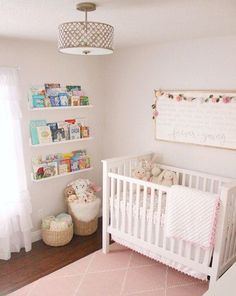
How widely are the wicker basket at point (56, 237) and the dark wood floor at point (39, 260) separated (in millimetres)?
53

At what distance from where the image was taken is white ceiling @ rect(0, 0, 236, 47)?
174cm

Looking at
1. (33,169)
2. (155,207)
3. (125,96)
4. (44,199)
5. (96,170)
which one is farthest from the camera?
(96,170)

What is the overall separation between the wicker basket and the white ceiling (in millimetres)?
2068

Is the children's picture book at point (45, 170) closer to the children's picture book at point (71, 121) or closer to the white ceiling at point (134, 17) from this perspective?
the children's picture book at point (71, 121)

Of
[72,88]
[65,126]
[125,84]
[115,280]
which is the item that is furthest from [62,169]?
[115,280]

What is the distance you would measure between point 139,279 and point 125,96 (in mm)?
2161

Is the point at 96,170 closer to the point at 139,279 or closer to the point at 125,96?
the point at 125,96

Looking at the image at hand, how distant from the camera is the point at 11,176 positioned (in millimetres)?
3053

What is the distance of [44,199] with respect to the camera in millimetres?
3557

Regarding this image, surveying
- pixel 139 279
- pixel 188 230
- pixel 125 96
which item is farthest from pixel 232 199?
pixel 125 96

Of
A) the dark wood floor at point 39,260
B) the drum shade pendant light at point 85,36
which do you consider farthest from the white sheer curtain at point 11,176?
the drum shade pendant light at point 85,36

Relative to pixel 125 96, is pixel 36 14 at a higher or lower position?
higher

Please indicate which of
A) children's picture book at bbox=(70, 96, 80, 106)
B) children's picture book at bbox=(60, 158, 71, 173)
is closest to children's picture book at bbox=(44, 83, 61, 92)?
children's picture book at bbox=(70, 96, 80, 106)

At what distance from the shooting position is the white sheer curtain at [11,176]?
2.93 metres
